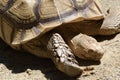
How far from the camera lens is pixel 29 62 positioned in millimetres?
4367

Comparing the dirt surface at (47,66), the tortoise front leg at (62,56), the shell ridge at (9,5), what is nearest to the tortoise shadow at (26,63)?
the dirt surface at (47,66)

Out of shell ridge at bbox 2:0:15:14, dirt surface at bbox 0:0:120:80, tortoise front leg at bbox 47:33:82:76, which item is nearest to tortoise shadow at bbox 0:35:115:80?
dirt surface at bbox 0:0:120:80

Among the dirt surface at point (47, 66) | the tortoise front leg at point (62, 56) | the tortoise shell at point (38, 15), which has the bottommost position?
the dirt surface at point (47, 66)

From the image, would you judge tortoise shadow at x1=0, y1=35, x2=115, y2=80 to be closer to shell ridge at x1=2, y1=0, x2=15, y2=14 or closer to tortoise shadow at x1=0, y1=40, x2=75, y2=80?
tortoise shadow at x1=0, y1=40, x2=75, y2=80

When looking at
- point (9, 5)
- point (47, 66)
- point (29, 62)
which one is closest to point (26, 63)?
point (29, 62)

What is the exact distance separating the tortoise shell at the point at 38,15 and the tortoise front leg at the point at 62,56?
0.52ft

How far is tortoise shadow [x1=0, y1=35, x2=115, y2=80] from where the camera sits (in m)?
4.12

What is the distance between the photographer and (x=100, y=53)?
408 cm

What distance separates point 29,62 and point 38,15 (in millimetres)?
538

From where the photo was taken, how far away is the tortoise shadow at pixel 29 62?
412 cm

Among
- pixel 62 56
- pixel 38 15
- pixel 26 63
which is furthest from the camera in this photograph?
pixel 26 63

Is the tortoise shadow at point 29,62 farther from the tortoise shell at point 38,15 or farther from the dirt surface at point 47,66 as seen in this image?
the tortoise shell at point 38,15

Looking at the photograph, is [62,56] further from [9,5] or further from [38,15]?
[9,5]

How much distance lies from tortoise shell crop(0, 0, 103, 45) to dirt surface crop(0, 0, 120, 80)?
219mm
